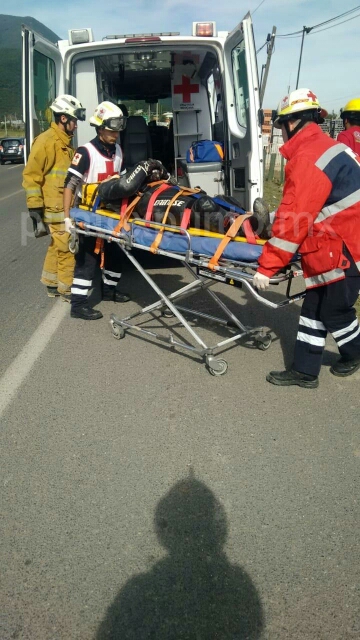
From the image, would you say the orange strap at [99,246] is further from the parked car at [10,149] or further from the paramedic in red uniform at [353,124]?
the parked car at [10,149]

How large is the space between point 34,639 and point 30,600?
16cm

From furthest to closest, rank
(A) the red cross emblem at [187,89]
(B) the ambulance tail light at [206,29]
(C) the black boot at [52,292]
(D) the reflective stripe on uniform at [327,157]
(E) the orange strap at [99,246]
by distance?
(A) the red cross emblem at [187,89] < (C) the black boot at [52,292] < (B) the ambulance tail light at [206,29] < (E) the orange strap at [99,246] < (D) the reflective stripe on uniform at [327,157]

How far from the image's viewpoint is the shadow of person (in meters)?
1.80

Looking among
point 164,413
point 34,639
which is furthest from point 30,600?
point 164,413

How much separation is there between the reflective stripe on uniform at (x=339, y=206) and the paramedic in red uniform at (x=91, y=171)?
2066 millimetres

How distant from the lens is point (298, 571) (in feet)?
6.65

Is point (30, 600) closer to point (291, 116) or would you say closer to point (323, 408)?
point (323, 408)

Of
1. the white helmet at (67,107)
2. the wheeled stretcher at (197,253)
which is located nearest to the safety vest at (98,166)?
the white helmet at (67,107)

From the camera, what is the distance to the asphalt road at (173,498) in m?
1.87

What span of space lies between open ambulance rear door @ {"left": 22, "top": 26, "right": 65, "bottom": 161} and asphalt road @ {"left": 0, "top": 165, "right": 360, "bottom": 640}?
8.35ft

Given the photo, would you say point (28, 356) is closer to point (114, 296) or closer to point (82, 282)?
point (82, 282)

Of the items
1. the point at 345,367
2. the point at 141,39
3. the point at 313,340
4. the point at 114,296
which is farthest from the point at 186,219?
the point at 141,39

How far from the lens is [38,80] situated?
16.8 ft

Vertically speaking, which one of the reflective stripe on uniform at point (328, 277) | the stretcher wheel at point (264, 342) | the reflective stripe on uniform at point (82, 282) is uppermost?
the reflective stripe on uniform at point (328, 277)
